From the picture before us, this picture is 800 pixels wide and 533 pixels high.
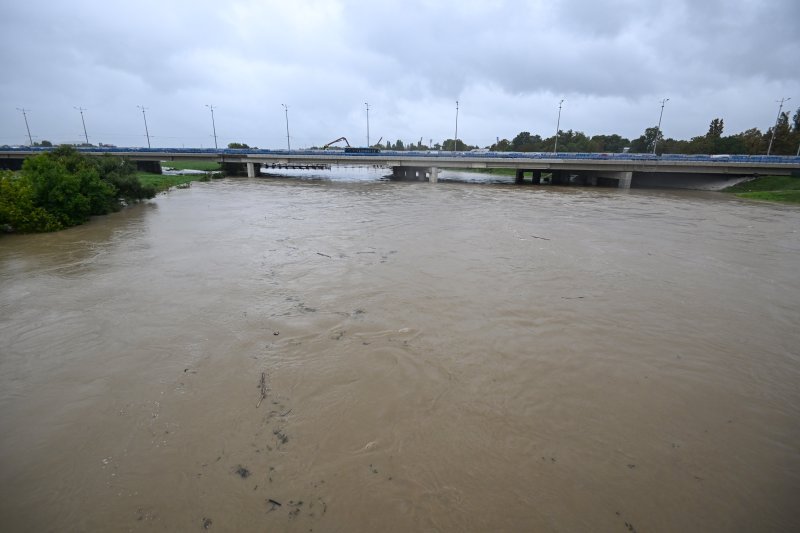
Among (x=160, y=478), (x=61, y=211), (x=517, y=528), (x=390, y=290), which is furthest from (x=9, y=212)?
(x=517, y=528)

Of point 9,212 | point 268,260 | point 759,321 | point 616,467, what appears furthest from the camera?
point 9,212

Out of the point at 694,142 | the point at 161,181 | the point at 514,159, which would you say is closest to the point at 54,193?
the point at 161,181

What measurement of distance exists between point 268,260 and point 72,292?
6382 millimetres

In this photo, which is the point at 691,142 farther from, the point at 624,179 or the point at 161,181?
the point at 161,181

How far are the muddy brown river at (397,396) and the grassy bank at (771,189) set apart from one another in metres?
42.0

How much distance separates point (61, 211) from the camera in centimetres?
2259

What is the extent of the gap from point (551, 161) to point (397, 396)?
59487 millimetres

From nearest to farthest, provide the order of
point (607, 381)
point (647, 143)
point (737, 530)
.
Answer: point (737, 530)
point (607, 381)
point (647, 143)

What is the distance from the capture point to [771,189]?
167 ft

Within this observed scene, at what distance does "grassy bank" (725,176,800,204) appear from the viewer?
43906 millimetres

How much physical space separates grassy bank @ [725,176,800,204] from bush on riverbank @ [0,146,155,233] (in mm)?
67868

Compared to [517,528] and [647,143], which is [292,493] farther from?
[647,143]

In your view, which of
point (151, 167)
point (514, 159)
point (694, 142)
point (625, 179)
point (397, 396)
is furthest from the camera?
point (694, 142)

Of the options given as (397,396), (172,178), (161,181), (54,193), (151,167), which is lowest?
(397,396)
